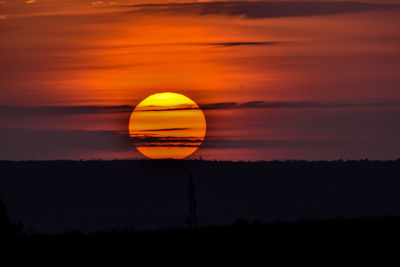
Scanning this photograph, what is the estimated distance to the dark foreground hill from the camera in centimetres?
14012

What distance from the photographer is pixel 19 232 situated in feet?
106

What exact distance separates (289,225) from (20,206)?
112 meters

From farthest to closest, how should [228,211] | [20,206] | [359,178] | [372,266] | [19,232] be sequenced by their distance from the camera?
[359,178] < [20,206] < [228,211] < [19,232] < [372,266]

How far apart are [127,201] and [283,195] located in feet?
60.1

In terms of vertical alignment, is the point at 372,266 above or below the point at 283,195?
below

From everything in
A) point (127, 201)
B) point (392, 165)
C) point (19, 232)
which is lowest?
point (19, 232)

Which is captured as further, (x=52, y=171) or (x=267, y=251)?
(x=52, y=171)

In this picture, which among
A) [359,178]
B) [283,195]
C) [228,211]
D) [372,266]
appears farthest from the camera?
[359,178]

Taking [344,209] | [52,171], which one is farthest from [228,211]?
[52,171]

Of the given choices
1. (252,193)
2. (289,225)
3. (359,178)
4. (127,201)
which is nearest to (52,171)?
(127,201)

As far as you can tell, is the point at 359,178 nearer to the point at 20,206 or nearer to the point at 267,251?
the point at 20,206

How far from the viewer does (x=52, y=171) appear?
160 m

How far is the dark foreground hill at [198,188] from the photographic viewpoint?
14012cm

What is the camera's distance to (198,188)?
527ft
